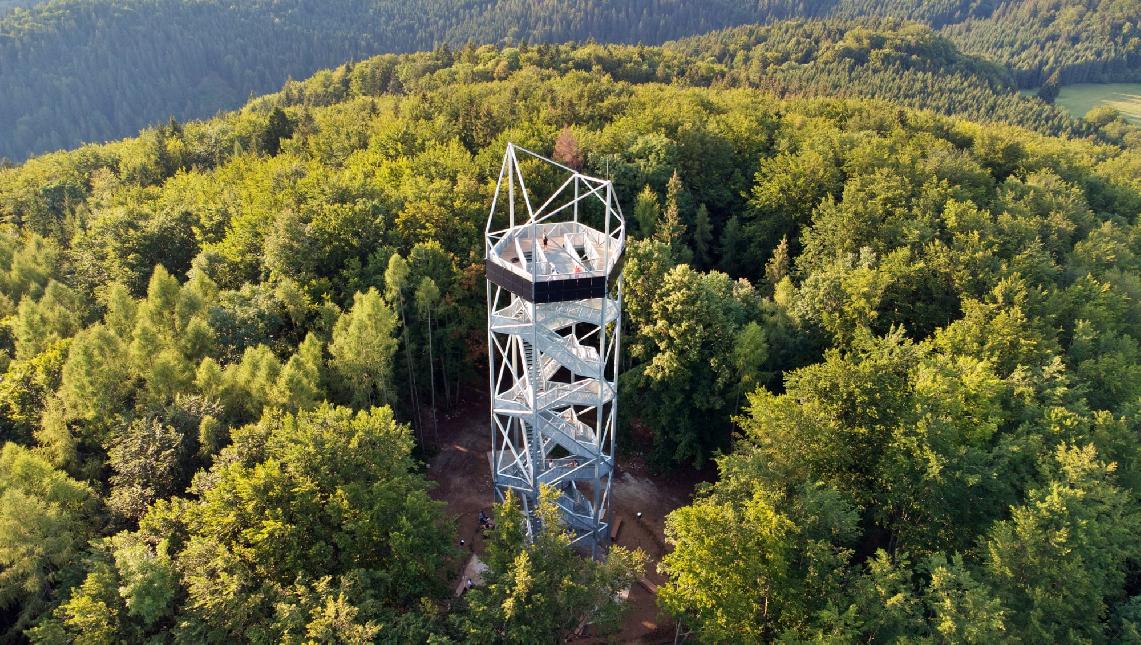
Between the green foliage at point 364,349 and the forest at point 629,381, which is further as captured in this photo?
the green foliage at point 364,349

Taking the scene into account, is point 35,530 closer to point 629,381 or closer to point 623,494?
point 623,494

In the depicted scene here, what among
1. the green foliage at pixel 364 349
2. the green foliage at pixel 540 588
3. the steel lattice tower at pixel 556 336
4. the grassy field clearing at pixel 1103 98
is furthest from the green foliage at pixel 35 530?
the grassy field clearing at pixel 1103 98

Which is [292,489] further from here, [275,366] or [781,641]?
[781,641]

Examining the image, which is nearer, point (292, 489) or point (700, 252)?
point (292, 489)

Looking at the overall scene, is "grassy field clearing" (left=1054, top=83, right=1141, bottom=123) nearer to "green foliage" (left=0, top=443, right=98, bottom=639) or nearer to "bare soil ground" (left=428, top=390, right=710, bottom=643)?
"bare soil ground" (left=428, top=390, right=710, bottom=643)

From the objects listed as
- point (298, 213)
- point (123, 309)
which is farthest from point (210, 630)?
point (298, 213)

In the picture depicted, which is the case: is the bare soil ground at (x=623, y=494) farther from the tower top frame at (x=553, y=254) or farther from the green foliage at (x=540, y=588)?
the tower top frame at (x=553, y=254)
